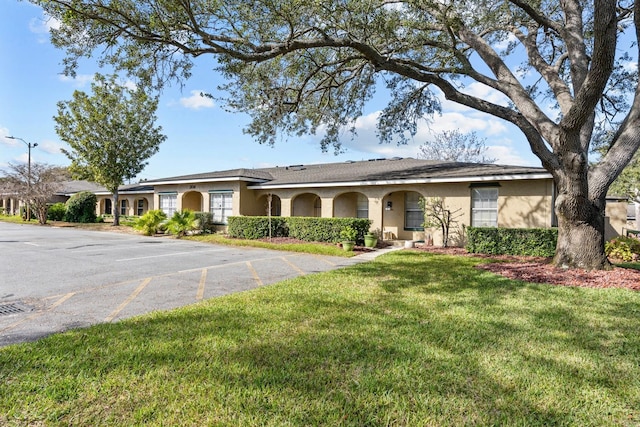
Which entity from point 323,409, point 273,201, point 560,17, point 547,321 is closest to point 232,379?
point 323,409

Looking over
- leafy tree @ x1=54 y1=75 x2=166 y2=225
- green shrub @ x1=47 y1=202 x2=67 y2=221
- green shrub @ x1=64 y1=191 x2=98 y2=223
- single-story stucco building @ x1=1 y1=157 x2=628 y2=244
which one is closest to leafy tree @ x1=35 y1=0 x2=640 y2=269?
single-story stucco building @ x1=1 y1=157 x2=628 y2=244

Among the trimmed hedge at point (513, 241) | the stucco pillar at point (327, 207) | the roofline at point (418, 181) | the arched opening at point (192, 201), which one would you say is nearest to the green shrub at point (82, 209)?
the arched opening at point (192, 201)

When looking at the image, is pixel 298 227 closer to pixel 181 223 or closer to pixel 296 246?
pixel 296 246

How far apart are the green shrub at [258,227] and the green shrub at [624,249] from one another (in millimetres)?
12977

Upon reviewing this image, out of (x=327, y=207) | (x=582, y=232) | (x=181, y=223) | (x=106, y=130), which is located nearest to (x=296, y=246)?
(x=327, y=207)

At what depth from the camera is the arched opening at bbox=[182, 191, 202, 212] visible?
23192 mm

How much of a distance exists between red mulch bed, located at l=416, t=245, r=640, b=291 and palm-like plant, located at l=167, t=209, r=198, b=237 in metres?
14.7

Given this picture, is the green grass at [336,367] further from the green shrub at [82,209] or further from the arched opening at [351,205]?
the green shrub at [82,209]

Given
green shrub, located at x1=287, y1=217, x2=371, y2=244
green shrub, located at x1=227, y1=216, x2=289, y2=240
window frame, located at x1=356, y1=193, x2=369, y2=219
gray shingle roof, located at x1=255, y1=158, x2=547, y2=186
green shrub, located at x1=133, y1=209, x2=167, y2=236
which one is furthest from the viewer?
green shrub, located at x1=133, y1=209, x2=167, y2=236

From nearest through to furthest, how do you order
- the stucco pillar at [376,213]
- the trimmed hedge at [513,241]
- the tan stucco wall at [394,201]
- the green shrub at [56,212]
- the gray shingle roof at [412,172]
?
the trimmed hedge at [513,241]
the tan stucco wall at [394,201]
the gray shingle roof at [412,172]
the stucco pillar at [376,213]
the green shrub at [56,212]

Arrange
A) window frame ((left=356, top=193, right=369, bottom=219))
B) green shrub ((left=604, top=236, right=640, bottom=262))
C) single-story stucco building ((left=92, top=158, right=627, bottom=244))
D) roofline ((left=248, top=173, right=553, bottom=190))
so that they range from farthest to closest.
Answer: window frame ((left=356, top=193, right=369, bottom=219)) → single-story stucco building ((left=92, top=158, right=627, bottom=244)) → roofline ((left=248, top=173, right=553, bottom=190)) → green shrub ((left=604, top=236, right=640, bottom=262))

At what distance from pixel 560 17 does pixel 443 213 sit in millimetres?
8351

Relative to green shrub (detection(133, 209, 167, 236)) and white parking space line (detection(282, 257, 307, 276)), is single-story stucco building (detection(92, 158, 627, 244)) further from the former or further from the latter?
white parking space line (detection(282, 257, 307, 276))

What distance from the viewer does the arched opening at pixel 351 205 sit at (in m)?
18.4
